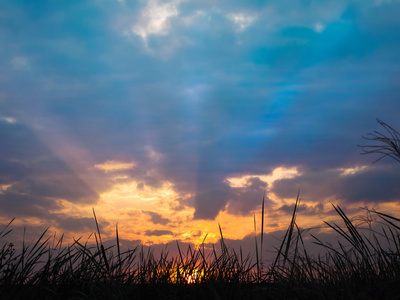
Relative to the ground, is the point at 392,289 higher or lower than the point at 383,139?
lower

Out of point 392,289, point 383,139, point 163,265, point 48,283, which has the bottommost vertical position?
point 392,289

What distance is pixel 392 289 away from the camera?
182 centimetres

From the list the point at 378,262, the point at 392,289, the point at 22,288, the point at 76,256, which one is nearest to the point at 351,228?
the point at 378,262

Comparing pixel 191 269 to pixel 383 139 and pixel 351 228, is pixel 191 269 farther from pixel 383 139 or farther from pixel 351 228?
pixel 383 139

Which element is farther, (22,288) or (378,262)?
(378,262)

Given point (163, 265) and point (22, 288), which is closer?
point (22, 288)

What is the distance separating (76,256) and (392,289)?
2.93 metres

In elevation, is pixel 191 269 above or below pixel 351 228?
below

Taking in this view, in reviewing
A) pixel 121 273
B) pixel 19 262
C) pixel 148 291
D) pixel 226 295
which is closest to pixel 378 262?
pixel 226 295

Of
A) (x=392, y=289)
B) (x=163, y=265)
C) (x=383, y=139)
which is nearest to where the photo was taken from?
(x=392, y=289)

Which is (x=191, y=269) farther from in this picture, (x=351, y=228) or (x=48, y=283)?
(x=351, y=228)

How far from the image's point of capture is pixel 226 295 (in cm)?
287

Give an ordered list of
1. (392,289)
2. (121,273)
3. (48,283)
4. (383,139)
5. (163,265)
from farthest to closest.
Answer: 1. (163,265)
2. (121,273)
3. (383,139)
4. (48,283)
5. (392,289)

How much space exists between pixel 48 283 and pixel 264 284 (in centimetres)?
207
